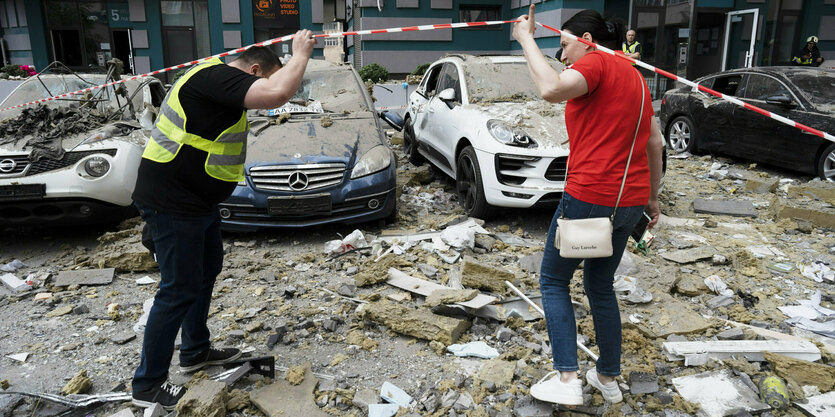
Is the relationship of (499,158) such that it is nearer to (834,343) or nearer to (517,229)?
(517,229)

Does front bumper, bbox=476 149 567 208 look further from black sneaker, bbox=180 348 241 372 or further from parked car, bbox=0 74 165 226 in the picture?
parked car, bbox=0 74 165 226

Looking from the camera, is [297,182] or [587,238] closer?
[587,238]

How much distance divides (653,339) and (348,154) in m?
3.26

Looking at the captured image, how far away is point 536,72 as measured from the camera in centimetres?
243

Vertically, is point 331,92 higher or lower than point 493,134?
higher

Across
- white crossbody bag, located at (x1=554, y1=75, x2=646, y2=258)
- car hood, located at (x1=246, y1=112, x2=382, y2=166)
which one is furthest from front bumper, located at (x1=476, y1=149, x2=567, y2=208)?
white crossbody bag, located at (x1=554, y1=75, x2=646, y2=258)

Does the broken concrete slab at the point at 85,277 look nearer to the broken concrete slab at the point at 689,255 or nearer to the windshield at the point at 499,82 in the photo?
the windshield at the point at 499,82

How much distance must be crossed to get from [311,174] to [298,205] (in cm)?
33

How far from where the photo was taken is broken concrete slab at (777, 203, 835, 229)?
6023 mm

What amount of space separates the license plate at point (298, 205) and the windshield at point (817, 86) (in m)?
6.74

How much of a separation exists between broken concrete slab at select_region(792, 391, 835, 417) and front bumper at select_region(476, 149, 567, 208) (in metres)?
2.89

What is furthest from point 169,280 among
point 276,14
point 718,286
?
point 276,14

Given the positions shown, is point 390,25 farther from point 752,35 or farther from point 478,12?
point 752,35

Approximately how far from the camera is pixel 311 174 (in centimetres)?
546
